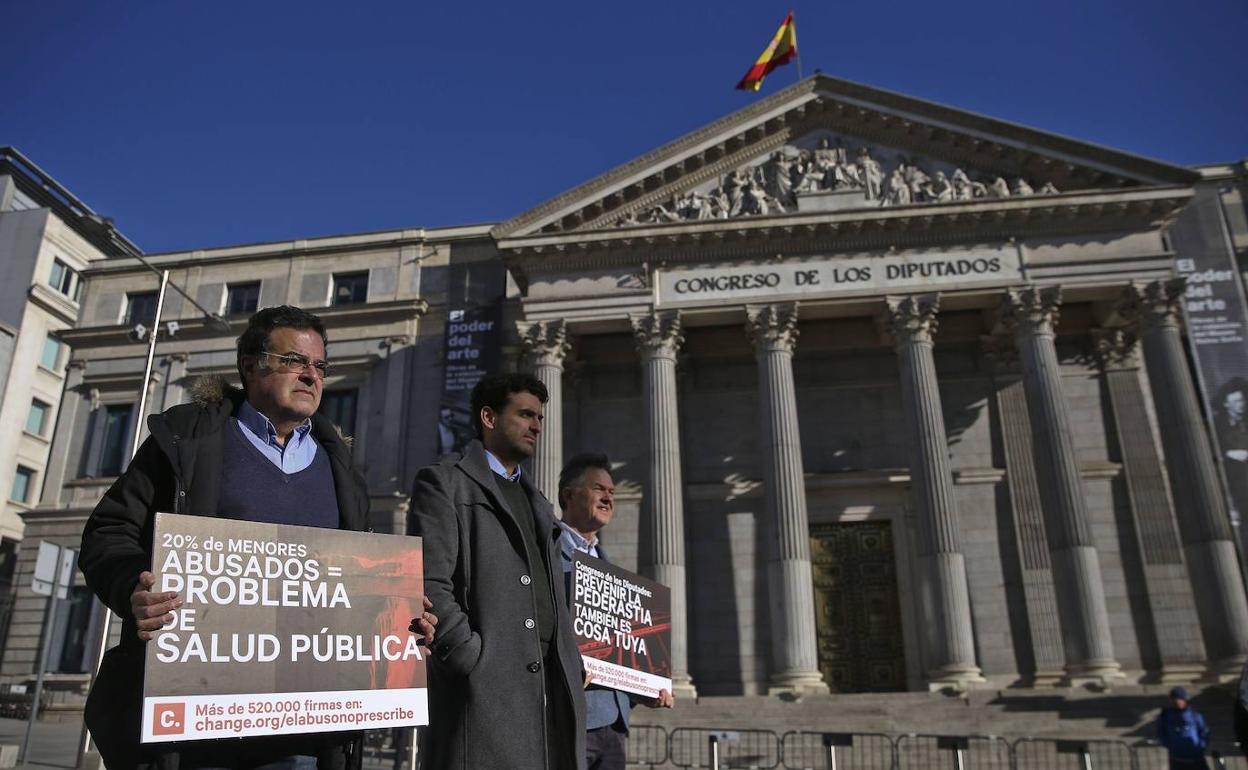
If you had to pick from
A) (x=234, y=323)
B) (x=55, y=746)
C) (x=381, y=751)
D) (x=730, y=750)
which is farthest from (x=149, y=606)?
(x=234, y=323)

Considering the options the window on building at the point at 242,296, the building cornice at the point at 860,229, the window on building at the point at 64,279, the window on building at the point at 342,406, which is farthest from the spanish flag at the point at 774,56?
the window on building at the point at 64,279

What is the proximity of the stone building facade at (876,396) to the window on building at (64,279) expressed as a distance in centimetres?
1808

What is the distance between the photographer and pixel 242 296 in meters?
34.5

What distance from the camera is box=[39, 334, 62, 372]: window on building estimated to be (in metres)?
40.5

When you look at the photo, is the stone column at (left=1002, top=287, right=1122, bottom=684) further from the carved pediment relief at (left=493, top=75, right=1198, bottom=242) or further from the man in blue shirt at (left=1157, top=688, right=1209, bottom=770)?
the man in blue shirt at (left=1157, top=688, right=1209, bottom=770)

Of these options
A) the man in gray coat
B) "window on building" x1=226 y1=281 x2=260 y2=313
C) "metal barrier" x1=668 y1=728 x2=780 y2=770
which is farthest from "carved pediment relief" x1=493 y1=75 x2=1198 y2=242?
the man in gray coat

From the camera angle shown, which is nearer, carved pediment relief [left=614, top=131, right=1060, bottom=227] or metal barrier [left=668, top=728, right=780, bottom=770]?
metal barrier [left=668, top=728, right=780, bottom=770]

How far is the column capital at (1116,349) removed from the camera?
27.4 meters

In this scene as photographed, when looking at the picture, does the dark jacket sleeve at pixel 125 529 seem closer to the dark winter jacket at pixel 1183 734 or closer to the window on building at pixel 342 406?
the dark winter jacket at pixel 1183 734

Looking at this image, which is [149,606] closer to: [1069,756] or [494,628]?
[494,628]

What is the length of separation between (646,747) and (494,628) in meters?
15.1

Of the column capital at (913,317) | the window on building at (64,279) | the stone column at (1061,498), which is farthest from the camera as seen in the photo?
the window on building at (64,279)

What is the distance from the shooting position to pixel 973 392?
92.0 feet

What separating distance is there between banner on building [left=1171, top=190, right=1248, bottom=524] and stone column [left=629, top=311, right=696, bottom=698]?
1368cm
